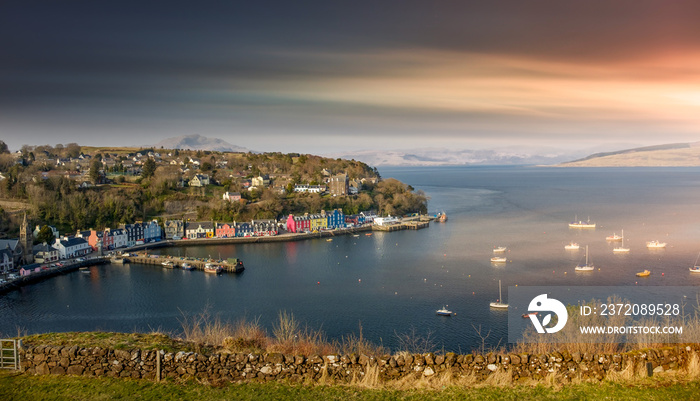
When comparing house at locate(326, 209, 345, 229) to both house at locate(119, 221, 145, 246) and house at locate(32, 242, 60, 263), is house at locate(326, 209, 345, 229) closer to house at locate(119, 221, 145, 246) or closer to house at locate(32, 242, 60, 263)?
house at locate(119, 221, 145, 246)

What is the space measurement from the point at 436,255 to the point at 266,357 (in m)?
18.3

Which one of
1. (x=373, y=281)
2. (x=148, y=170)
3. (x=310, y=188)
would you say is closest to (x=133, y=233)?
(x=148, y=170)

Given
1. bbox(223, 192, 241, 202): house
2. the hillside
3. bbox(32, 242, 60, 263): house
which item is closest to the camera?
bbox(32, 242, 60, 263): house

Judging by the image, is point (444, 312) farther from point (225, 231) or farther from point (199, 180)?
point (199, 180)

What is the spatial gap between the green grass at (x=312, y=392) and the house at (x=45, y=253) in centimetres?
1923

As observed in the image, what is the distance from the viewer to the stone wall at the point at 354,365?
13.8ft

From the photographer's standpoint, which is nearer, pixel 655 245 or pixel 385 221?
pixel 655 245

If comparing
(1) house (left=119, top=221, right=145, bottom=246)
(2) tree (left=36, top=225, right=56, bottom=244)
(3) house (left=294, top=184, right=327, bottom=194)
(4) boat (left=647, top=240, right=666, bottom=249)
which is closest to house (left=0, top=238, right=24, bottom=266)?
(2) tree (left=36, top=225, right=56, bottom=244)

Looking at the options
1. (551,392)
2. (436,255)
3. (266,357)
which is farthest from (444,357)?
(436,255)

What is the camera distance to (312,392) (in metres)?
4.07

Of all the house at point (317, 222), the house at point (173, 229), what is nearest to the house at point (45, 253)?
the house at point (173, 229)

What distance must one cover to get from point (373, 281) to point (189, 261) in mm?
8801

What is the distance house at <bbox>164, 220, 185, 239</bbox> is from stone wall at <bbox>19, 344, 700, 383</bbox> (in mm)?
24682

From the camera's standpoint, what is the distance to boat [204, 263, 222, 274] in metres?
19.8
